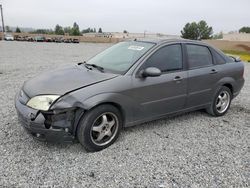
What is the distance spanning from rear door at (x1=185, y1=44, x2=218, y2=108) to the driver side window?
0.23 m

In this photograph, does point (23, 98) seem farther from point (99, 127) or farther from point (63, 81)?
point (99, 127)

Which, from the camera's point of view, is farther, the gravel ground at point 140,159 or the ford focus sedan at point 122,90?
the ford focus sedan at point 122,90

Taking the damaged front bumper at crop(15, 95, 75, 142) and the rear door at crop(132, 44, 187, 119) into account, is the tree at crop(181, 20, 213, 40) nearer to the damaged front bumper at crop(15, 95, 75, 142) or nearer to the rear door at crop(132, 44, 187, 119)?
the rear door at crop(132, 44, 187, 119)

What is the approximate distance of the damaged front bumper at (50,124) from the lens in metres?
2.96

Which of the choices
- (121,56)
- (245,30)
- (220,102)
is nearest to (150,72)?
(121,56)

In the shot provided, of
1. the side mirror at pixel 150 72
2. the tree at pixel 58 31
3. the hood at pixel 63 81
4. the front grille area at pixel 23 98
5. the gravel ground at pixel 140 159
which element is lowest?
the gravel ground at pixel 140 159

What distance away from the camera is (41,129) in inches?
117

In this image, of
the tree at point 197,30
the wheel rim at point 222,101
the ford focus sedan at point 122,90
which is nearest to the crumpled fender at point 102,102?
the ford focus sedan at point 122,90

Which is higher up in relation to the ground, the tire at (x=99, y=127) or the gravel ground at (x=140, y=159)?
the tire at (x=99, y=127)

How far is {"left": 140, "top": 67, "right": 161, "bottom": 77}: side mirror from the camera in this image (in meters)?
3.46

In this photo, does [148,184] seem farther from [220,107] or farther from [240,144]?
[220,107]

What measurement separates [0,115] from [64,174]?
92.6 inches

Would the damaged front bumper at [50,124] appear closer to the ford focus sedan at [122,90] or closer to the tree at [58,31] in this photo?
the ford focus sedan at [122,90]

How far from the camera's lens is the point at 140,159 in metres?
3.15
